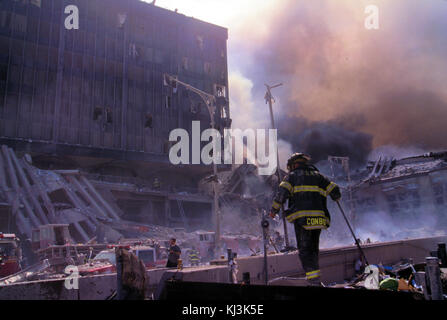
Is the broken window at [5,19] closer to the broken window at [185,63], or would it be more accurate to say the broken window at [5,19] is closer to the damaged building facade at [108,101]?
the damaged building facade at [108,101]

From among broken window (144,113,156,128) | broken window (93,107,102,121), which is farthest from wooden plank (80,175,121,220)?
broken window (144,113,156,128)

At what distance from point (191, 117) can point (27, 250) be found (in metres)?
26.4

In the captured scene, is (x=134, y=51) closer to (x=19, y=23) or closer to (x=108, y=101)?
(x=108, y=101)

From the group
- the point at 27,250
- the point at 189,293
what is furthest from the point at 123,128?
the point at 189,293

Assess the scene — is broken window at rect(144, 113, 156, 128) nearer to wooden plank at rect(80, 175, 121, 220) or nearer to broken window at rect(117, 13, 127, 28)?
broken window at rect(117, 13, 127, 28)

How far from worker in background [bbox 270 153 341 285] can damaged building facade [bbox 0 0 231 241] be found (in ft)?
74.7

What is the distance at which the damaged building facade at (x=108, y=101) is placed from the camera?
32031 mm

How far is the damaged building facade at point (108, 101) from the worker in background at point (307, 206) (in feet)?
74.7

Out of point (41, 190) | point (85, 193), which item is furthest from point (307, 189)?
point (85, 193)

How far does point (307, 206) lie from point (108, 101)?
3551 centimetres

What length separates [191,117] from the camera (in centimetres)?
4266

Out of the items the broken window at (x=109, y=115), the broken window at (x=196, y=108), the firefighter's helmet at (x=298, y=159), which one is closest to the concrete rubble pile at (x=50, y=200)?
the broken window at (x=109, y=115)

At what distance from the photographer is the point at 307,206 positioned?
5.03 meters
